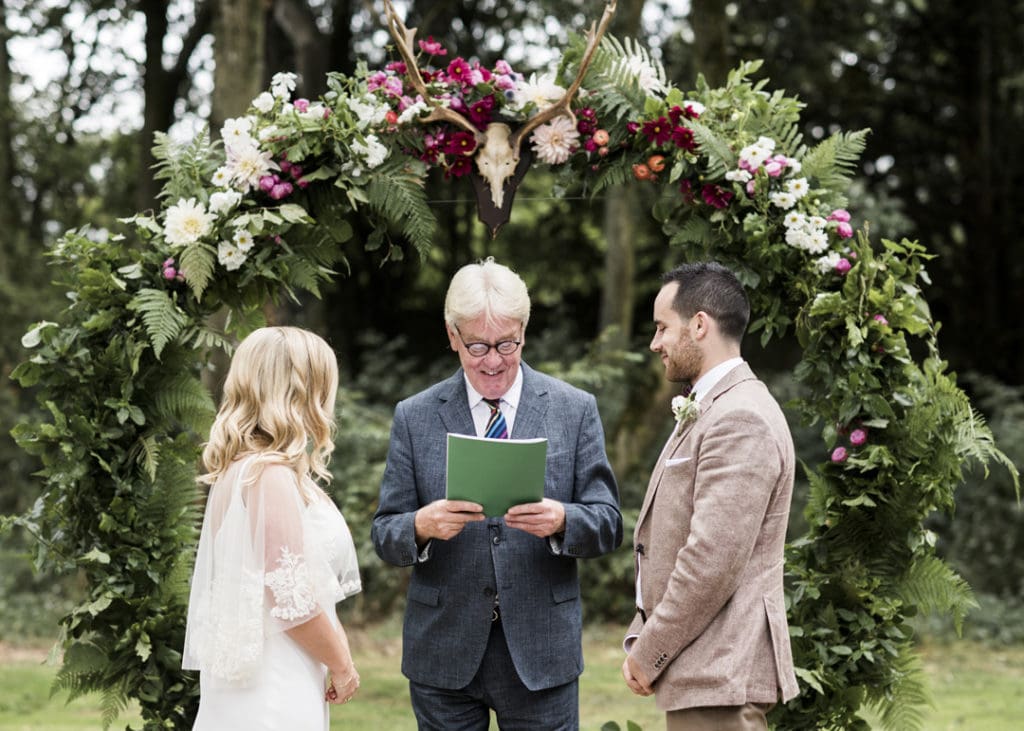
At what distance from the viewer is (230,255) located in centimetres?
447

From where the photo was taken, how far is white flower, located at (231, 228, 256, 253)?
4445 mm

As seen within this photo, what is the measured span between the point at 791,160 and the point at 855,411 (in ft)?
3.26

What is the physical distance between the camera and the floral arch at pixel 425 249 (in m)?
4.44

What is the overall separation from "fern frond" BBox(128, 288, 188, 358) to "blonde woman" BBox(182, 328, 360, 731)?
1157mm

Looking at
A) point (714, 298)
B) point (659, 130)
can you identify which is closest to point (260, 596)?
point (714, 298)

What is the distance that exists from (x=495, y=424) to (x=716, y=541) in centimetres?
94

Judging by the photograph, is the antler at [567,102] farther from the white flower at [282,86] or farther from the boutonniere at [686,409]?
the boutonniere at [686,409]

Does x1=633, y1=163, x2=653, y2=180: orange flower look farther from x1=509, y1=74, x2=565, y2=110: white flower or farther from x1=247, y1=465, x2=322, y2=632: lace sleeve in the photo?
x1=247, y1=465, x2=322, y2=632: lace sleeve

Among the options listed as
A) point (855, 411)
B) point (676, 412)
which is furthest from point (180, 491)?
point (855, 411)

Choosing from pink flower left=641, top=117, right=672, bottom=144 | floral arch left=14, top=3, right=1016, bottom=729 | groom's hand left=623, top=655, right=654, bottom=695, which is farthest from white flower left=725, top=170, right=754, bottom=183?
groom's hand left=623, top=655, right=654, bottom=695

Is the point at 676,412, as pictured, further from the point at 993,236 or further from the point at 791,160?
the point at 993,236

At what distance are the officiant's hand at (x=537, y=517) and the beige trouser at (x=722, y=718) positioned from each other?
65cm

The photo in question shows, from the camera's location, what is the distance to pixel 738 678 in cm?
313

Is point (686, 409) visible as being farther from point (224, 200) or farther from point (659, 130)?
point (224, 200)
